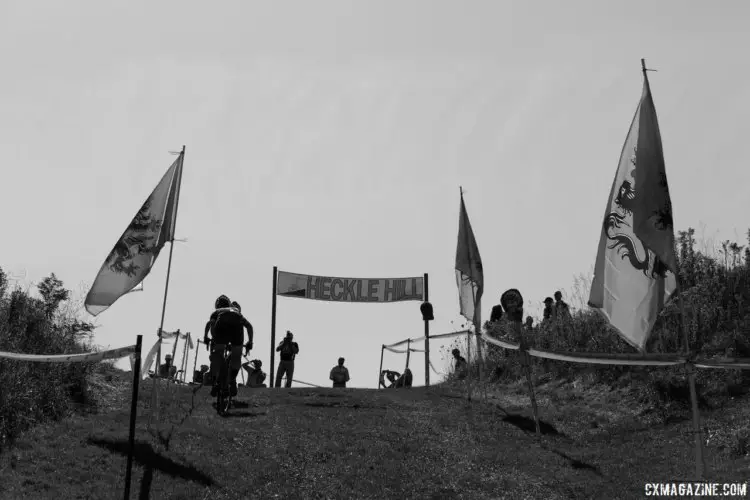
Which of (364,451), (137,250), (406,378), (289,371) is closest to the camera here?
(364,451)

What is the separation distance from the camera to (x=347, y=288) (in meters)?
34.2

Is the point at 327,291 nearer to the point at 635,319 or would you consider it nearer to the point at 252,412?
the point at 252,412

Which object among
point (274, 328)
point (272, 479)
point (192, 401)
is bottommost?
point (272, 479)

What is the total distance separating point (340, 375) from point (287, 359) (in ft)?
5.99

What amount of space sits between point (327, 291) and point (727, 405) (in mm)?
19346

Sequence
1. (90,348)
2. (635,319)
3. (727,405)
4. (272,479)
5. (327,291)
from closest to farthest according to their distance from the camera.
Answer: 1. (635,319)
2. (272,479)
3. (727,405)
4. (90,348)
5. (327,291)

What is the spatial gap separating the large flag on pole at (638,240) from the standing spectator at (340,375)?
17.2 m

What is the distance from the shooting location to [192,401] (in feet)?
64.8

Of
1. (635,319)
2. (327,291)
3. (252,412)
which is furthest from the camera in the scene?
(327,291)

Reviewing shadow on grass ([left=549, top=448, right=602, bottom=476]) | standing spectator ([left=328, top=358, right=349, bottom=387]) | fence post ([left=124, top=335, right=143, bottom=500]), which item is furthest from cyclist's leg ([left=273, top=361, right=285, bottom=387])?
fence post ([left=124, top=335, right=143, bottom=500])

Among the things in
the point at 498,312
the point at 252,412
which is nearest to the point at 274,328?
the point at 498,312

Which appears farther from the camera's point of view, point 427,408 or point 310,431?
point 427,408

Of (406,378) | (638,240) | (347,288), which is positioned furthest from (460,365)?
(638,240)

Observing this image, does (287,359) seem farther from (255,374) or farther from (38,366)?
(38,366)
